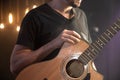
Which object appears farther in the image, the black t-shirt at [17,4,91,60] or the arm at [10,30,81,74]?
the black t-shirt at [17,4,91,60]

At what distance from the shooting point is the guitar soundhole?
3.60ft

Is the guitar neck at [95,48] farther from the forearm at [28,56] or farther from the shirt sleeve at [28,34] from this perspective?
the shirt sleeve at [28,34]

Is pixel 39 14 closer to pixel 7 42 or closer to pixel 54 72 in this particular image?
pixel 54 72

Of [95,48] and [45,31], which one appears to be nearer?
[95,48]

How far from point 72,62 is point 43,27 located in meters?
0.21

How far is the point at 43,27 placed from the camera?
1.22m

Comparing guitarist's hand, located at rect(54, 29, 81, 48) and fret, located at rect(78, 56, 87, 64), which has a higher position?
guitarist's hand, located at rect(54, 29, 81, 48)

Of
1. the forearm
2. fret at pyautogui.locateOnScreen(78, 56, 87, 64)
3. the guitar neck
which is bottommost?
the forearm

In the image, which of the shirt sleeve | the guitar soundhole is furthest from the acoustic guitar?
the shirt sleeve

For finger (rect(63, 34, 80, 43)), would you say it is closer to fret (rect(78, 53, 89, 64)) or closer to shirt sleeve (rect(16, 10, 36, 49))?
fret (rect(78, 53, 89, 64))

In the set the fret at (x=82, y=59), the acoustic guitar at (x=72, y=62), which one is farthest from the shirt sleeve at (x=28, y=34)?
the fret at (x=82, y=59)

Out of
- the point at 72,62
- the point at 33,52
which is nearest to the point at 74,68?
the point at 72,62

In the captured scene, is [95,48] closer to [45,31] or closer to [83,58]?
[83,58]

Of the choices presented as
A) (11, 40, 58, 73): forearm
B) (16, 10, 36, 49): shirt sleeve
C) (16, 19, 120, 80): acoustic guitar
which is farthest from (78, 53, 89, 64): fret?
(16, 10, 36, 49): shirt sleeve
